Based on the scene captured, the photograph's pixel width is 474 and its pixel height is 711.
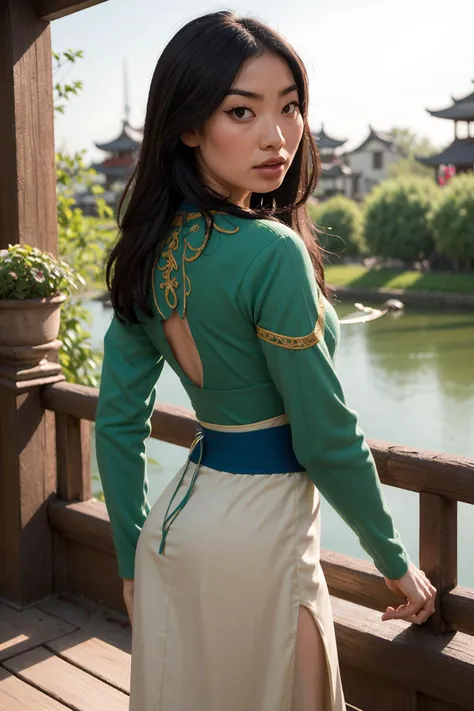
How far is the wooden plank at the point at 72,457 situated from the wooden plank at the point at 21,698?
537 millimetres

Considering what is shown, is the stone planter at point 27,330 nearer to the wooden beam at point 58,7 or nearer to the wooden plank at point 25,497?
the wooden plank at point 25,497

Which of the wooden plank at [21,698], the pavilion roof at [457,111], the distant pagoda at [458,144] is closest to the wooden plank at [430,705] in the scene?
the wooden plank at [21,698]

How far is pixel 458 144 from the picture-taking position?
94.1ft

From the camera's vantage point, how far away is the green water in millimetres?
6329

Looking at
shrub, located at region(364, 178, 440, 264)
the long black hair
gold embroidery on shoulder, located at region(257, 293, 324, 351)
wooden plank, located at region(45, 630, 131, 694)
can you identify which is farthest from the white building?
gold embroidery on shoulder, located at region(257, 293, 324, 351)

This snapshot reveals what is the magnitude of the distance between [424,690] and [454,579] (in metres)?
0.19

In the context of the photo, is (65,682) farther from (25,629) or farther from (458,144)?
(458,144)

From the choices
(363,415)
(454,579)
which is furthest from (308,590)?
(363,415)

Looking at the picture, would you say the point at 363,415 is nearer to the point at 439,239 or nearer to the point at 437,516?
the point at 437,516

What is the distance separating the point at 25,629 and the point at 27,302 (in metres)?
0.78

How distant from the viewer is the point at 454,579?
1517 millimetres

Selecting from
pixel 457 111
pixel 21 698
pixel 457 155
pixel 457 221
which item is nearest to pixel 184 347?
pixel 21 698

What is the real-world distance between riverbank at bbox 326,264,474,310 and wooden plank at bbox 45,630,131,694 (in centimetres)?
1443

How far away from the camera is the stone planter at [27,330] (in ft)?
6.98
